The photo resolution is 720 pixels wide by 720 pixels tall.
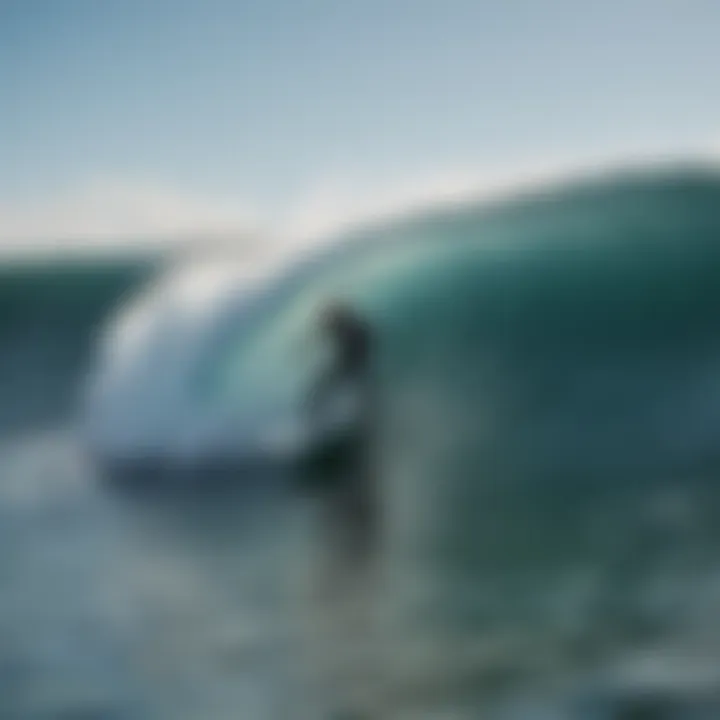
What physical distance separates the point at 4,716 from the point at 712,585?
1341 millimetres

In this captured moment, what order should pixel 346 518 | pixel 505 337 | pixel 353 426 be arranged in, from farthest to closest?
pixel 505 337, pixel 353 426, pixel 346 518

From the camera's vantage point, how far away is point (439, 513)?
3404mm

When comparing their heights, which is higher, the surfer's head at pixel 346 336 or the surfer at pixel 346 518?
the surfer's head at pixel 346 336

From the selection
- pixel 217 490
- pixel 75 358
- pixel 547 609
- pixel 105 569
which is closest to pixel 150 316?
pixel 75 358

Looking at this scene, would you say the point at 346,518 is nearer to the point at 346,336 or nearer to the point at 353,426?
the point at 353,426

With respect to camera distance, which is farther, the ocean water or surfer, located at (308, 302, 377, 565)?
surfer, located at (308, 302, 377, 565)

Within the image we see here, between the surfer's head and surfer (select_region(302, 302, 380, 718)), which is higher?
the surfer's head

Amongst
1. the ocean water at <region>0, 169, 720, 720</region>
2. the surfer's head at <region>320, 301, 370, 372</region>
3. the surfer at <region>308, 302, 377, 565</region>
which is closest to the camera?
the ocean water at <region>0, 169, 720, 720</region>

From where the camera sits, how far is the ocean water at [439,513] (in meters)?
2.36

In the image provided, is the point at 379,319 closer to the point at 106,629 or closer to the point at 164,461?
the point at 164,461

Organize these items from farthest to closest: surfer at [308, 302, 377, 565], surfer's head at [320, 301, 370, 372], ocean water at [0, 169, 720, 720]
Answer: surfer's head at [320, 301, 370, 372] → surfer at [308, 302, 377, 565] → ocean water at [0, 169, 720, 720]

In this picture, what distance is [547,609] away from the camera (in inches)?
103

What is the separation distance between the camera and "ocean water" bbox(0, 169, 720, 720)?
2363 mm

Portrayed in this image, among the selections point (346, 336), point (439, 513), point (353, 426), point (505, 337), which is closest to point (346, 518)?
point (439, 513)
